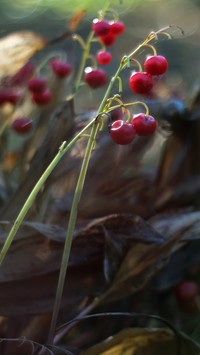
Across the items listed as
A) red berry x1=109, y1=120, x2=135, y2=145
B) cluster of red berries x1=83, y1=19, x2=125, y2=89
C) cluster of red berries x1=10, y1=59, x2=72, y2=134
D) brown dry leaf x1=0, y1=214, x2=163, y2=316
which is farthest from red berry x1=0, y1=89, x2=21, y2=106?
red berry x1=109, y1=120, x2=135, y2=145

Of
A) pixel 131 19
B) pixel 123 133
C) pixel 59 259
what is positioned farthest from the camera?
pixel 131 19

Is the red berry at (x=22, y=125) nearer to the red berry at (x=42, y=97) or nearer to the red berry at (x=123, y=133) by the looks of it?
the red berry at (x=42, y=97)

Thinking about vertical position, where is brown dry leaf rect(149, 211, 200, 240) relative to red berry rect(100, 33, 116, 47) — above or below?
below

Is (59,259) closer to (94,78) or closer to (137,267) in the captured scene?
(137,267)

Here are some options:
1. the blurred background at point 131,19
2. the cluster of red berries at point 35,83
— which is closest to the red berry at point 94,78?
the cluster of red berries at point 35,83

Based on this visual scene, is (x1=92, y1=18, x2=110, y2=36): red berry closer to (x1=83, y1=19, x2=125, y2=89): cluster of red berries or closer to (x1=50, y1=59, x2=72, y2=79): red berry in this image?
(x1=83, y1=19, x2=125, y2=89): cluster of red berries

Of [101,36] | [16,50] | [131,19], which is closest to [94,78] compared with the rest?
[101,36]
